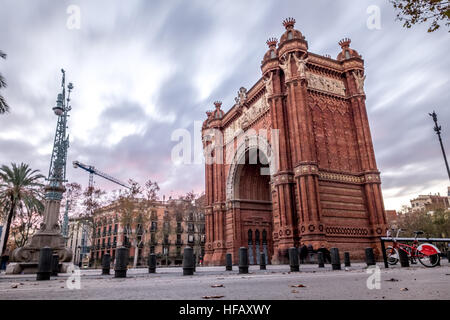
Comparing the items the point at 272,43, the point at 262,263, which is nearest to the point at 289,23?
the point at 272,43

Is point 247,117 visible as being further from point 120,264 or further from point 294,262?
point 120,264

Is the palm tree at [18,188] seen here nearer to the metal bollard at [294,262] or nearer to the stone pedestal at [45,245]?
the stone pedestal at [45,245]

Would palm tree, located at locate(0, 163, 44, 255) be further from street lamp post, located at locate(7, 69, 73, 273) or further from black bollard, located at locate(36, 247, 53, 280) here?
black bollard, located at locate(36, 247, 53, 280)

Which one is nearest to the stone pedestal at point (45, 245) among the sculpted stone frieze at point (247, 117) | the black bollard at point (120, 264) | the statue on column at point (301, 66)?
the black bollard at point (120, 264)

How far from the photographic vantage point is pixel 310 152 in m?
21.1

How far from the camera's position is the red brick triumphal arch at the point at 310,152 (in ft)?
68.1

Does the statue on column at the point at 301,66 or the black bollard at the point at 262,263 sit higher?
the statue on column at the point at 301,66

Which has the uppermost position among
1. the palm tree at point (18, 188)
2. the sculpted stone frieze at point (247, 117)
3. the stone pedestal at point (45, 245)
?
the sculpted stone frieze at point (247, 117)

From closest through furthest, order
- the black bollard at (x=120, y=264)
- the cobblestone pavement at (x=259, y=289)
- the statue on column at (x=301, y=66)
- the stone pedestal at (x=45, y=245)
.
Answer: the cobblestone pavement at (x=259, y=289), the black bollard at (x=120, y=264), the stone pedestal at (x=45, y=245), the statue on column at (x=301, y=66)

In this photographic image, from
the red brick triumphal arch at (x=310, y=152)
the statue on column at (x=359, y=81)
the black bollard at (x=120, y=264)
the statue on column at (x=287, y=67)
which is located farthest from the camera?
the statue on column at (x=359, y=81)

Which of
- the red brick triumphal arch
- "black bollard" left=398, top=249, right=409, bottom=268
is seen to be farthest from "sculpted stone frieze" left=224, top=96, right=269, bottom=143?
"black bollard" left=398, top=249, right=409, bottom=268

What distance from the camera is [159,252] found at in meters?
58.5
